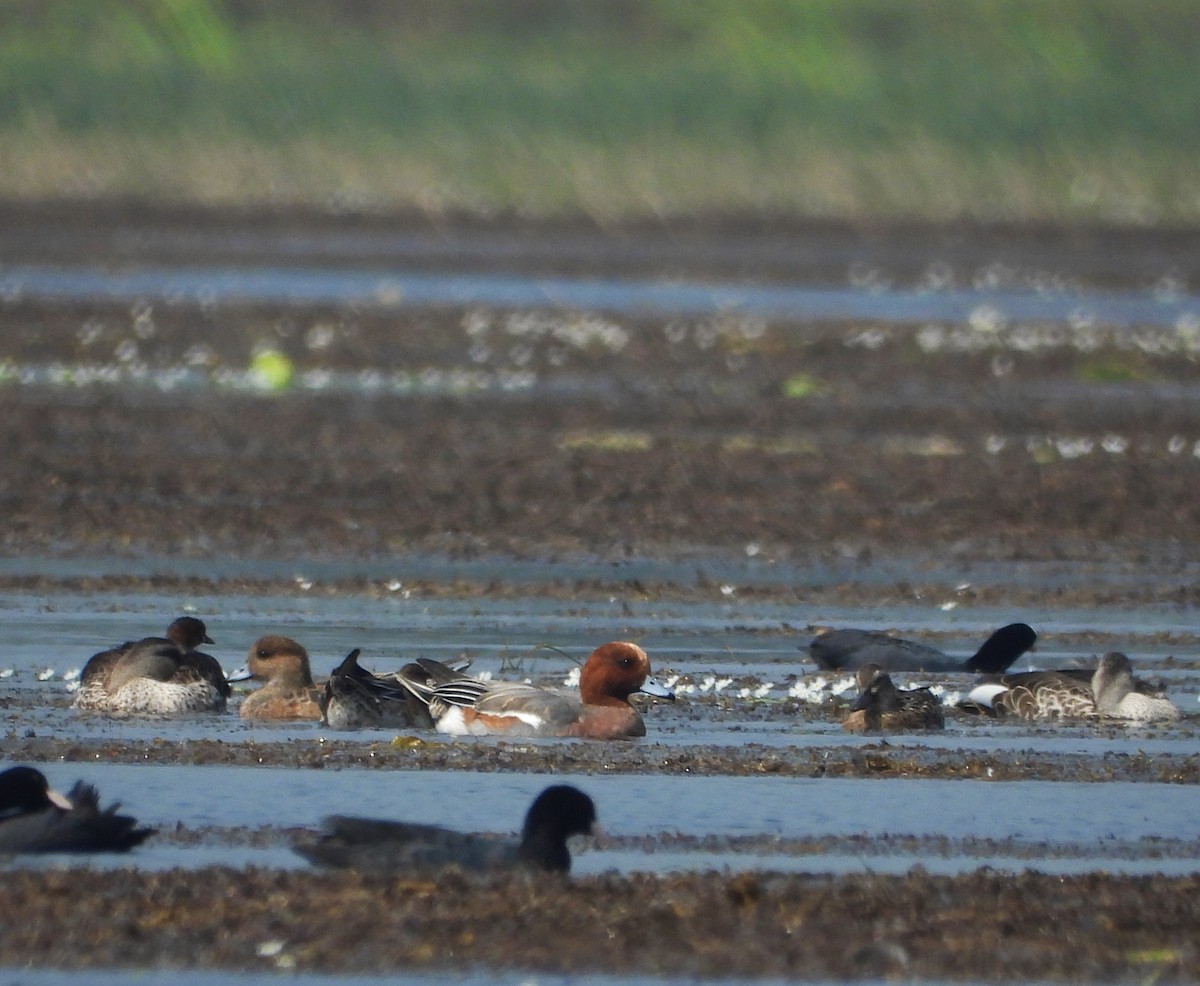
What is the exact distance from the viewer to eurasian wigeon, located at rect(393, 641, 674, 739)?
37.2 ft

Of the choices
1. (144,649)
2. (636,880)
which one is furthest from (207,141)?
(636,880)

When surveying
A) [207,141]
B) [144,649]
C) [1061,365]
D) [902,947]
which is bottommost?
[902,947]

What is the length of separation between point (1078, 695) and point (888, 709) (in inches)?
36.8

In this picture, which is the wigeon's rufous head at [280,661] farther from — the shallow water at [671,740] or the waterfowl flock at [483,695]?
the shallow water at [671,740]

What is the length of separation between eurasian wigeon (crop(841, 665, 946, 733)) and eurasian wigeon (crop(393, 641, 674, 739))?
86cm

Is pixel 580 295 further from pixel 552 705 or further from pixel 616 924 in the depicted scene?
pixel 616 924

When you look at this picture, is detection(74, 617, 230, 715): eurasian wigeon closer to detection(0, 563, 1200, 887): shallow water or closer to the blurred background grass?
detection(0, 563, 1200, 887): shallow water

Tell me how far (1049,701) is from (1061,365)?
1666 cm

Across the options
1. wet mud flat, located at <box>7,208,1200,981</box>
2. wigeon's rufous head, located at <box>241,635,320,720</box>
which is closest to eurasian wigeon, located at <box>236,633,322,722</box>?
wigeon's rufous head, located at <box>241,635,320,720</box>

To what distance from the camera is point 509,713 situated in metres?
11.3

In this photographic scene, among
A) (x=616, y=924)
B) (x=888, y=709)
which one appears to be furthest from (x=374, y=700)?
(x=616, y=924)

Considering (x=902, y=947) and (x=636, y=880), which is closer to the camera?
(x=902, y=947)

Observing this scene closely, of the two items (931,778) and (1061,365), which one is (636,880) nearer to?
(931,778)

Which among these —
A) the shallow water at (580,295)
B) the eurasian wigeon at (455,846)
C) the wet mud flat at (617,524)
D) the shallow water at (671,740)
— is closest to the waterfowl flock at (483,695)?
the shallow water at (671,740)
